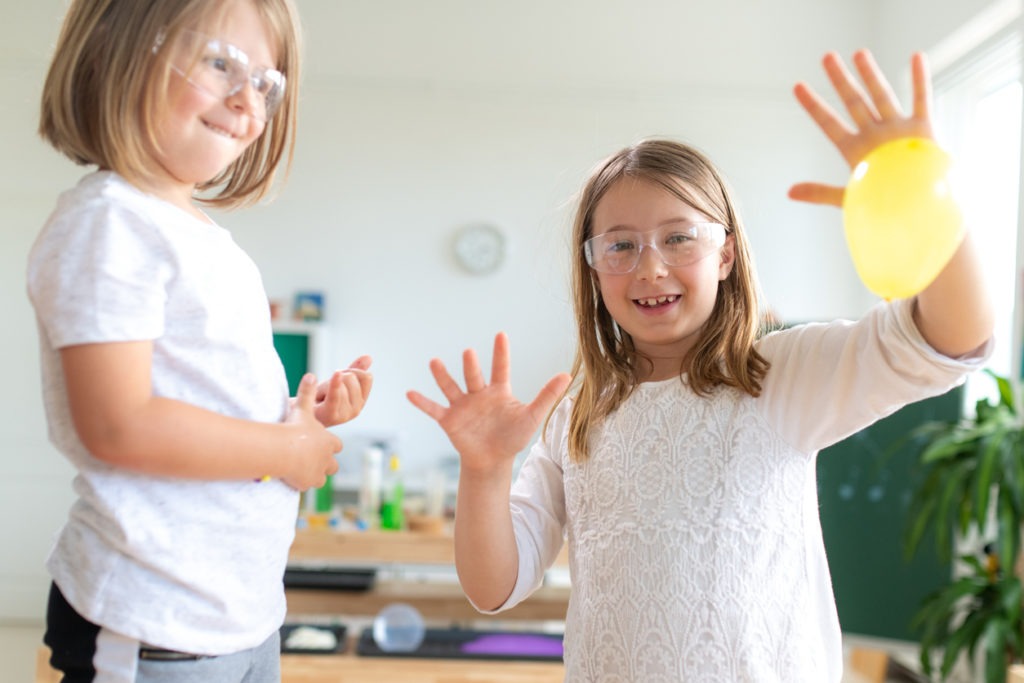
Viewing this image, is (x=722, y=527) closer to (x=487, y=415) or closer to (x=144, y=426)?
(x=487, y=415)

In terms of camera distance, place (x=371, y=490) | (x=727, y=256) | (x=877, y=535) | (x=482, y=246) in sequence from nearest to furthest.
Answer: (x=727, y=256) → (x=371, y=490) → (x=877, y=535) → (x=482, y=246)

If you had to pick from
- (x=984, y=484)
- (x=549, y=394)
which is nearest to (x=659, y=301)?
(x=549, y=394)

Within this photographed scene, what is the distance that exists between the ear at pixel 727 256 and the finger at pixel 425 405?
48cm

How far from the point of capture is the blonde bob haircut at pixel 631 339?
1337 mm

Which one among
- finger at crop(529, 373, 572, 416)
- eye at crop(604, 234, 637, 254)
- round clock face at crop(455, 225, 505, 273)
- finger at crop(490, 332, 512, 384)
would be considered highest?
round clock face at crop(455, 225, 505, 273)

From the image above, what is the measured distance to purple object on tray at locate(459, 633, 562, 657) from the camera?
2898 mm

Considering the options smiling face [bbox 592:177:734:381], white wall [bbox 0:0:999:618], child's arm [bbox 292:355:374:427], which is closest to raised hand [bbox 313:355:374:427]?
child's arm [bbox 292:355:374:427]

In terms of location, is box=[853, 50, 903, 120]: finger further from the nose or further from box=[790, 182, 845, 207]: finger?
the nose

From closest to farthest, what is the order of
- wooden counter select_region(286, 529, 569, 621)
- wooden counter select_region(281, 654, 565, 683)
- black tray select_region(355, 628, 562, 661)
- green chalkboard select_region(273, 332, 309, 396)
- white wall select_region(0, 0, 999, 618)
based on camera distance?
wooden counter select_region(281, 654, 565, 683), black tray select_region(355, 628, 562, 661), wooden counter select_region(286, 529, 569, 621), green chalkboard select_region(273, 332, 309, 396), white wall select_region(0, 0, 999, 618)

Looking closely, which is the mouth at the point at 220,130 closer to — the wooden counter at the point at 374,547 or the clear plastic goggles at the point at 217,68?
the clear plastic goggles at the point at 217,68

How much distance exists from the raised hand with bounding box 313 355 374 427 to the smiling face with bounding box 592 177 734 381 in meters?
0.39

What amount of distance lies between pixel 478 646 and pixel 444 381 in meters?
1.98

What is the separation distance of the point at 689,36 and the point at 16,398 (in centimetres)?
462

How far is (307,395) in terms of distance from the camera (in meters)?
1.09
